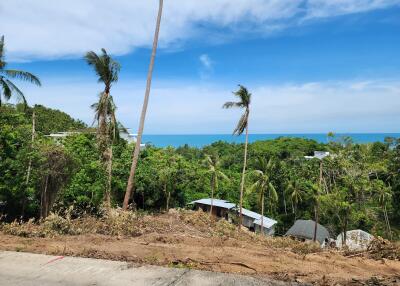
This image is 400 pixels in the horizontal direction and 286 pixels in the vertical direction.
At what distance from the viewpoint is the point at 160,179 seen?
26.8 m

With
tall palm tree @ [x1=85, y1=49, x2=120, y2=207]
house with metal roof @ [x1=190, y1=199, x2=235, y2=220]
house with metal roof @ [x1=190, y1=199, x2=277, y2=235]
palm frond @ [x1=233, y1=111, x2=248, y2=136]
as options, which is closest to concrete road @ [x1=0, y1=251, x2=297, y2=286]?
tall palm tree @ [x1=85, y1=49, x2=120, y2=207]

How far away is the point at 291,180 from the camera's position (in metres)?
43.8

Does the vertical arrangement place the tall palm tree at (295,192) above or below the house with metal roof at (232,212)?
above

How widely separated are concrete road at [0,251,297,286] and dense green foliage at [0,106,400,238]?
630 cm

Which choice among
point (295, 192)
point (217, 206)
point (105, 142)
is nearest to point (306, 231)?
point (217, 206)

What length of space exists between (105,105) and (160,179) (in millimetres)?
10077

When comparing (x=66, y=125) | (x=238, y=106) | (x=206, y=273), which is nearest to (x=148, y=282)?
(x=206, y=273)

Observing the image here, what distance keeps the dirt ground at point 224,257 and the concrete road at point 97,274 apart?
481 mm

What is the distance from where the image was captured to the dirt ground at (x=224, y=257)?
18.4 ft

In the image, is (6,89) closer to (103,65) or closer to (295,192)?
(103,65)

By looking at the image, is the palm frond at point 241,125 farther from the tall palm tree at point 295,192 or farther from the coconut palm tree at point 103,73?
the tall palm tree at point 295,192

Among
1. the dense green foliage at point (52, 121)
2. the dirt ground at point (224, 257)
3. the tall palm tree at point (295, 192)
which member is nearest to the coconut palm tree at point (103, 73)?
the dirt ground at point (224, 257)

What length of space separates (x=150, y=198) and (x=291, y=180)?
21715 millimetres

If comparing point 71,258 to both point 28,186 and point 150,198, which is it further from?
point 150,198
